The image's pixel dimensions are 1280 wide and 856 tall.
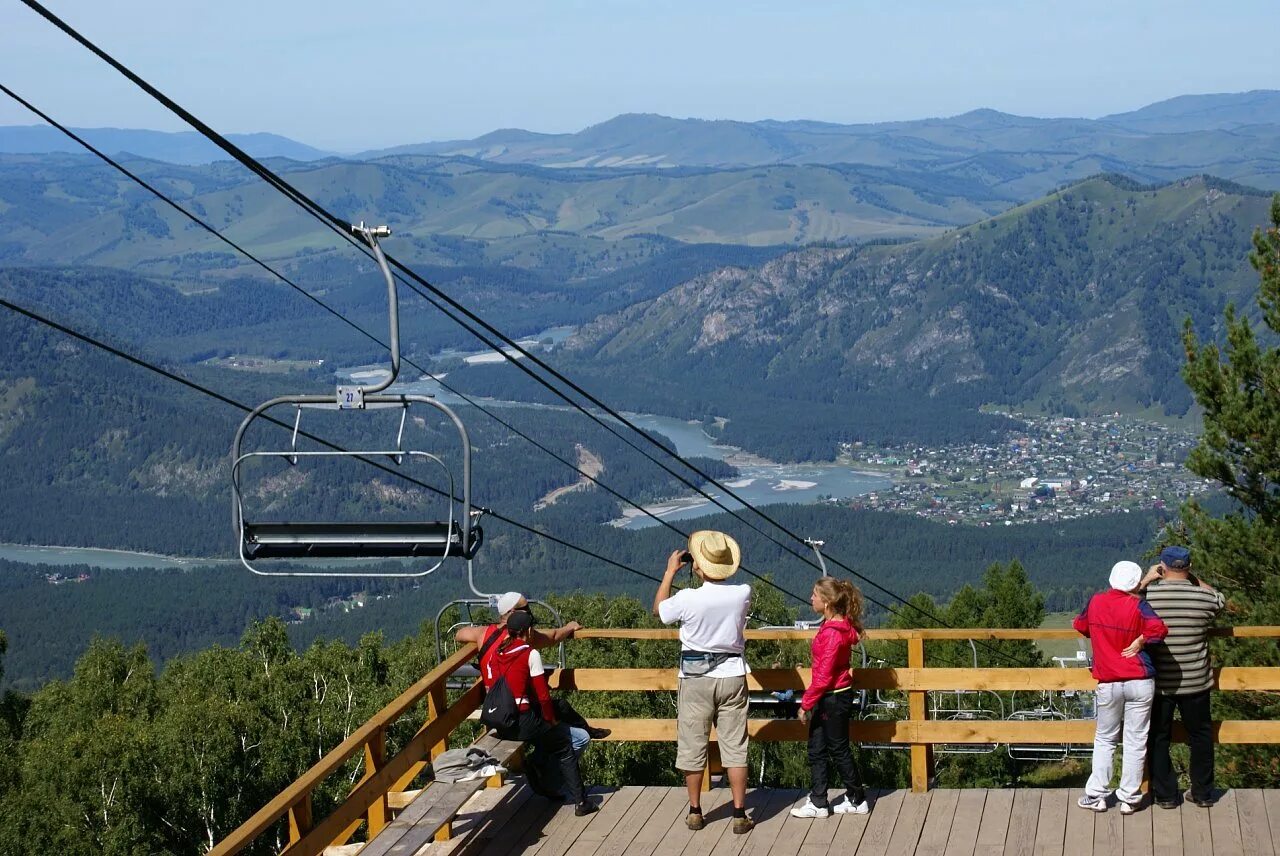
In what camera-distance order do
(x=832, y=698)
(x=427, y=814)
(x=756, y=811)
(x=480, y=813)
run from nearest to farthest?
(x=427, y=814) < (x=832, y=698) < (x=480, y=813) < (x=756, y=811)

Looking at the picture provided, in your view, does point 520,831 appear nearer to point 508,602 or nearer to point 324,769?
point 508,602

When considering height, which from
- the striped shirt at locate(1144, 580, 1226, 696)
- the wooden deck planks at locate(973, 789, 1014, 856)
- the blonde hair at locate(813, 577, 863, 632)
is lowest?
the wooden deck planks at locate(973, 789, 1014, 856)

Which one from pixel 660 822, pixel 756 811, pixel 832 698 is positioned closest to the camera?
pixel 832 698

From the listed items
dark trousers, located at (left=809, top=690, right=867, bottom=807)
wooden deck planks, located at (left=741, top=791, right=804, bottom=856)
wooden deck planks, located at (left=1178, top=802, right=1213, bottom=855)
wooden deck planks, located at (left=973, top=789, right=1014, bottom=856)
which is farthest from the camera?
dark trousers, located at (left=809, top=690, right=867, bottom=807)

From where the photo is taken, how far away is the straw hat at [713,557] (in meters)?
10.7

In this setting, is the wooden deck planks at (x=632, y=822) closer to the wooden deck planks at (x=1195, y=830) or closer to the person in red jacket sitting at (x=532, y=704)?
the person in red jacket sitting at (x=532, y=704)

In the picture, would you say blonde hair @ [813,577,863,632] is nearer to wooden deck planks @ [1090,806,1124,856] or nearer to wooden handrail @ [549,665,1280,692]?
wooden handrail @ [549,665,1280,692]

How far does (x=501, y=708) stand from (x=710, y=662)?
1.59 metres

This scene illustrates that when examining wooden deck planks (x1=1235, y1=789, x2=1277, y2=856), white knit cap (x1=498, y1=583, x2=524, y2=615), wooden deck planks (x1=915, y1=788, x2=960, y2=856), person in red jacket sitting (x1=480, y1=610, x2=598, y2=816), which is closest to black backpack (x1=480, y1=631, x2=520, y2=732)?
person in red jacket sitting (x1=480, y1=610, x2=598, y2=816)

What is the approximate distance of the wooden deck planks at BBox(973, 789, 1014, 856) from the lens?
10.3 meters

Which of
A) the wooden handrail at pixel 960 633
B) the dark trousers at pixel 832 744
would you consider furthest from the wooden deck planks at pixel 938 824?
the wooden handrail at pixel 960 633

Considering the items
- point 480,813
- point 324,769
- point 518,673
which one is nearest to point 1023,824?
point 518,673

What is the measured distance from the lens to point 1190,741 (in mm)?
11094

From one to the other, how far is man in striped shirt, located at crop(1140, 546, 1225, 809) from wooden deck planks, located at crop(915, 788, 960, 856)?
1413 millimetres
